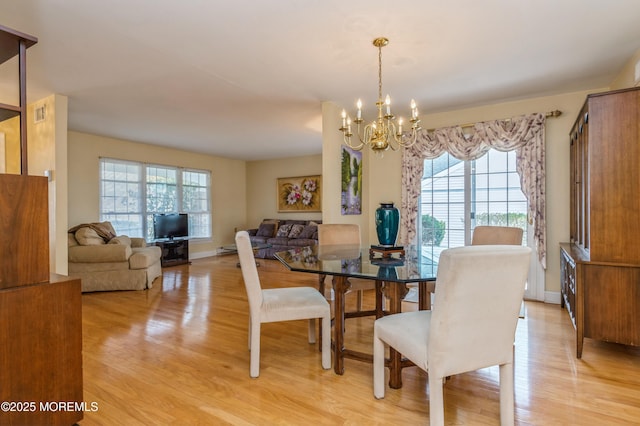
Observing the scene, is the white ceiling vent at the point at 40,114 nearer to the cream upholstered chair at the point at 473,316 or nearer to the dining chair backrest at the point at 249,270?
the dining chair backrest at the point at 249,270

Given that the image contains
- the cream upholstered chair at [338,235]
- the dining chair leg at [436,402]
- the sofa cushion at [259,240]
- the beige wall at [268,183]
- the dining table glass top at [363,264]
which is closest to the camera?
the dining chair leg at [436,402]

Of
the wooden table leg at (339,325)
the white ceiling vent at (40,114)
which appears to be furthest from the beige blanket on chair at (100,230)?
the wooden table leg at (339,325)

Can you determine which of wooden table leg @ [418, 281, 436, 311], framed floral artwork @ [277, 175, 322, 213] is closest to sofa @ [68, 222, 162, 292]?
wooden table leg @ [418, 281, 436, 311]

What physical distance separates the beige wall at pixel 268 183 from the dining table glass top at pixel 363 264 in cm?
529

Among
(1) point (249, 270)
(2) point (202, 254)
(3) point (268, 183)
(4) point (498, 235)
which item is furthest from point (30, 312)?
(3) point (268, 183)

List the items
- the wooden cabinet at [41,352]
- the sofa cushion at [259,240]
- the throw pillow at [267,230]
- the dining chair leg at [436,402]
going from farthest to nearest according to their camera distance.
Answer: the throw pillow at [267,230], the sofa cushion at [259,240], the dining chair leg at [436,402], the wooden cabinet at [41,352]

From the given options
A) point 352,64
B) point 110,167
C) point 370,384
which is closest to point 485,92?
point 352,64

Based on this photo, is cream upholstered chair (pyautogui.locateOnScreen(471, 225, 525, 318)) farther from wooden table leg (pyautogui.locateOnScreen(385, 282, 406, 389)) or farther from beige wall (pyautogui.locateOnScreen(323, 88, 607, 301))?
beige wall (pyautogui.locateOnScreen(323, 88, 607, 301))

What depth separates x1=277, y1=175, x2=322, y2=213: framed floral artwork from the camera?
26.6ft

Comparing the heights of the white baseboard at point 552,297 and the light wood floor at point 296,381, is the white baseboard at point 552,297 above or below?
above

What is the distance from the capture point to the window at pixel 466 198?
420 centimetres

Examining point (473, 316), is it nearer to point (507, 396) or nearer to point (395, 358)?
point (507, 396)

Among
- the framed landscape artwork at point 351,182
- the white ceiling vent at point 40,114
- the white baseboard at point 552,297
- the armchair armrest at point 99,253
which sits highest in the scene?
the white ceiling vent at point 40,114

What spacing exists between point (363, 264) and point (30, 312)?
1783mm
